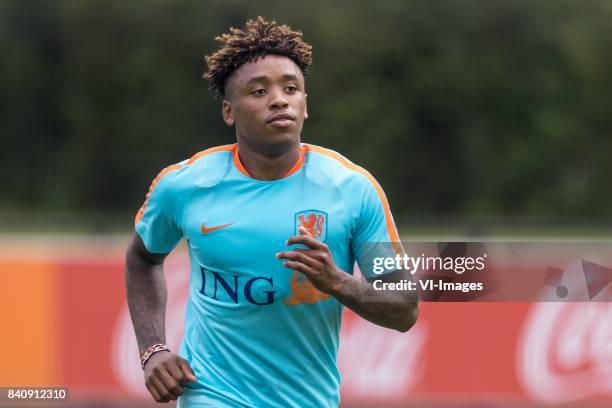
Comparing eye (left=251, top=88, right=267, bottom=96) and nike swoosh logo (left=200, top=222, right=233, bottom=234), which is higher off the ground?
eye (left=251, top=88, right=267, bottom=96)

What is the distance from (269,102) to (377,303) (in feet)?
2.54

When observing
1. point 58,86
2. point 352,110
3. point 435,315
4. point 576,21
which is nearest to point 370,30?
point 352,110

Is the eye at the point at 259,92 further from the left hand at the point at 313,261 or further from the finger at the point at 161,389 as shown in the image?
the finger at the point at 161,389

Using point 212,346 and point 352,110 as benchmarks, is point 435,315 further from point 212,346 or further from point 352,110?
point 352,110

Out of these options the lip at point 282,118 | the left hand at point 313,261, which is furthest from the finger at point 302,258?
the lip at point 282,118

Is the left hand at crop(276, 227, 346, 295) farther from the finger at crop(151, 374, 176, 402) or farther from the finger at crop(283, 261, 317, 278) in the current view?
the finger at crop(151, 374, 176, 402)

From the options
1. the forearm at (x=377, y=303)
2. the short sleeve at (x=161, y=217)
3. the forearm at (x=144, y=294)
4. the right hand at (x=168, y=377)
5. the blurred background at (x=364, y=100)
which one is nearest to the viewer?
the forearm at (x=377, y=303)

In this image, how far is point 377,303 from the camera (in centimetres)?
372

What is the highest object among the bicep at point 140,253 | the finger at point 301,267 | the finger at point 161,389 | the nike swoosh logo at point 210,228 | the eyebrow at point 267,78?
the eyebrow at point 267,78

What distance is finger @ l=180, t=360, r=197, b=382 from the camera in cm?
396

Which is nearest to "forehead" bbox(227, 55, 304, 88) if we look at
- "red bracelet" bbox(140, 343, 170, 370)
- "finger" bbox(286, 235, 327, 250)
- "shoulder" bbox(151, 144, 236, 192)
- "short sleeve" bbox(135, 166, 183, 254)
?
"shoulder" bbox(151, 144, 236, 192)

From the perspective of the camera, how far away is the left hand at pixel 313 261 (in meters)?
3.49

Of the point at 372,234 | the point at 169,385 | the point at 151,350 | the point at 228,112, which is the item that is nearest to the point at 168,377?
the point at 169,385

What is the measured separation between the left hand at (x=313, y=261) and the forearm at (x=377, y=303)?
69mm
